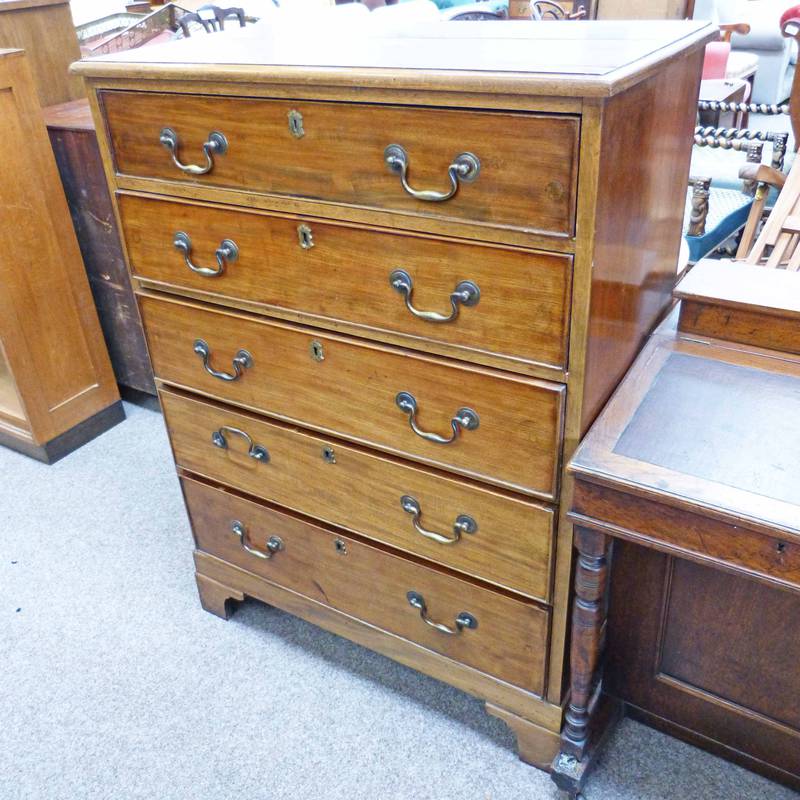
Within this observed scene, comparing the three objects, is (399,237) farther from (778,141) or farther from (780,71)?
(780,71)

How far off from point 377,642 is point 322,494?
1.11 feet

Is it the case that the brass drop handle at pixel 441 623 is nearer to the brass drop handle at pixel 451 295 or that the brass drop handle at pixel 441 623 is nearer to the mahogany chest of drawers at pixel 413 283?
the mahogany chest of drawers at pixel 413 283

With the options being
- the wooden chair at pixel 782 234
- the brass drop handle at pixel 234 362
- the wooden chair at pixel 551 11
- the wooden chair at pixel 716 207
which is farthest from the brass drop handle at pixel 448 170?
the wooden chair at pixel 551 11

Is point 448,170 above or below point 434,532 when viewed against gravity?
above

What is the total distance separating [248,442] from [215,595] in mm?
504

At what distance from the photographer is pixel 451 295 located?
105cm

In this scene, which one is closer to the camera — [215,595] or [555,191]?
[555,191]

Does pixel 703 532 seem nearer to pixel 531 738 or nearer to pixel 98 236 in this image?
pixel 531 738

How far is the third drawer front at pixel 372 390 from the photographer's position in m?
1.09

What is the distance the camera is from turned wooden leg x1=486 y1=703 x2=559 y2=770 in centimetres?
137

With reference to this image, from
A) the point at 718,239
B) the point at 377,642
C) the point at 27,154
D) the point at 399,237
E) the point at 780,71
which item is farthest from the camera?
the point at 780,71

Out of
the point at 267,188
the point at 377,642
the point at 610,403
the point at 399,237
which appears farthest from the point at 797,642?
the point at 267,188

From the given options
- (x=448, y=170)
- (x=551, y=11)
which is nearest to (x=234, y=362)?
(x=448, y=170)

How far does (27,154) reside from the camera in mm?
2102
